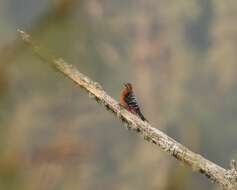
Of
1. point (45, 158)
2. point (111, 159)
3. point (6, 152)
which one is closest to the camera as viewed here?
point (6, 152)

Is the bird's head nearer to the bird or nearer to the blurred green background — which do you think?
the bird

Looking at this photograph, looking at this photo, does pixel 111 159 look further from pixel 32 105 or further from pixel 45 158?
pixel 45 158

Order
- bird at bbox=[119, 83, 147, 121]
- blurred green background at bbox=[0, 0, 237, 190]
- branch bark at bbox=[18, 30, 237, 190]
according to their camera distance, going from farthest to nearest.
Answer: blurred green background at bbox=[0, 0, 237, 190] → bird at bbox=[119, 83, 147, 121] → branch bark at bbox=[18, 30, 237, 190]

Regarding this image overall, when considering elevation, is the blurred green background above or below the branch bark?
above

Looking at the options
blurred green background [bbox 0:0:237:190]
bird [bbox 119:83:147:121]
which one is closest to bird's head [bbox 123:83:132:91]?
bird [bbox 119:83:147:121]

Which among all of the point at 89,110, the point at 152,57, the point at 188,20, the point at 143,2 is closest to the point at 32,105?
the point at 89,110

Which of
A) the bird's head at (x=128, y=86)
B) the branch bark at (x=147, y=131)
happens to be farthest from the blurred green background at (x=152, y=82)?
the branch bark at (x=147, y=131)

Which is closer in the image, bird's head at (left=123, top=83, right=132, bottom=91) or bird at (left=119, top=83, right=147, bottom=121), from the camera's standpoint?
bird at (left=119, top=83, right=147, bottom=121)

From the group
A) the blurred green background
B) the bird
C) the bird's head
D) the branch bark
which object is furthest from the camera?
the blurred green background

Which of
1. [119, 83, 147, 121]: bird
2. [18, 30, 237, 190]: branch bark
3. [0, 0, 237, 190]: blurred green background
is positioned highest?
[0, 0, 237, 190]: blurred green background
